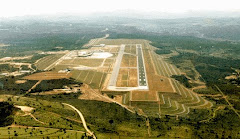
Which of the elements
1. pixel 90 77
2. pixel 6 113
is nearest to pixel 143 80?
pixel 90 77

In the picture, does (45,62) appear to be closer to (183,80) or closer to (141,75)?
(141,75)

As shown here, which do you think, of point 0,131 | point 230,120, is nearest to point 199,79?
point 230,120

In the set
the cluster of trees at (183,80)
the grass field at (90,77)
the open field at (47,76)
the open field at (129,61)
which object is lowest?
the cluster of trees at (183,80)

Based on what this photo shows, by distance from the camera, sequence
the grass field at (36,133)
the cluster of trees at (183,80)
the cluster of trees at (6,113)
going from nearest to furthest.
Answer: the grass field at (36,133) → the cluster of trees at (6,113) → the cluster of trees at (183,80)

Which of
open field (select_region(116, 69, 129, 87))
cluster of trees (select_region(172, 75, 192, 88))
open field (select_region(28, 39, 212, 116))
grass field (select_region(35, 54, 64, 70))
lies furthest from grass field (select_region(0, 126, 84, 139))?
grass field (select_region(35, 54, 64, 70))

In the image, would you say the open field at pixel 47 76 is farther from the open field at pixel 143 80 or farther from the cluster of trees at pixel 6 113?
the cluster of trees at pixel 6 113

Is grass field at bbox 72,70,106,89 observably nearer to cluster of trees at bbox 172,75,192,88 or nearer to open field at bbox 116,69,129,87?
open field at bbox 116,69,129,87

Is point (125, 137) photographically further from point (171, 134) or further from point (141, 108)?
point (141, 108)

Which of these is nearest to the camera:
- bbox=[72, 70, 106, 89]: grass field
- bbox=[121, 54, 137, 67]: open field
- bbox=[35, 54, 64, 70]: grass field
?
bbox=[72, 70, 106, 89]: grass field

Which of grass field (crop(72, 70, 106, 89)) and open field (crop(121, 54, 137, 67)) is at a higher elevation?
open field (crop(121, 54, 137, 67))

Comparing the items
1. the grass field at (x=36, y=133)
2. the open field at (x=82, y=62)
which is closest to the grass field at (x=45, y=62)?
the open field at (x=82, y=62)

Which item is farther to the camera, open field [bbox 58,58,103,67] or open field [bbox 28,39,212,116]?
open field [bbox 58,58,103,67]
